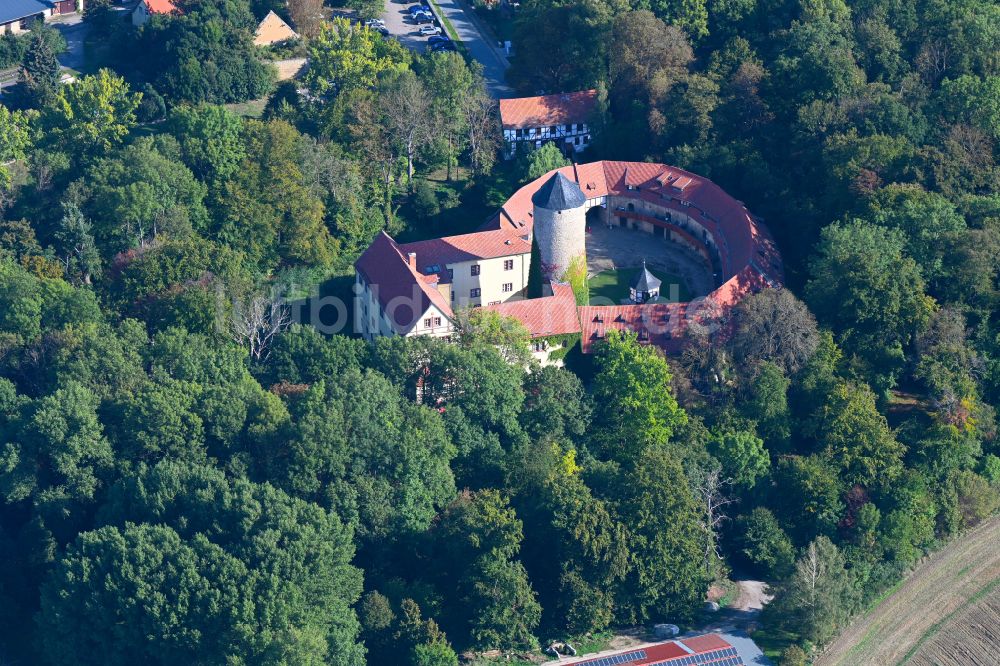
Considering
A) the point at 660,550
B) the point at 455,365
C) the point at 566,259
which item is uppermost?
the point at 566,259

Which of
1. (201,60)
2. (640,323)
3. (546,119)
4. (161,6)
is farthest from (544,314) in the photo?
(161,6)

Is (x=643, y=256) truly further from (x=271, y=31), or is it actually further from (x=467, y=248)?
(x=271, y=31)

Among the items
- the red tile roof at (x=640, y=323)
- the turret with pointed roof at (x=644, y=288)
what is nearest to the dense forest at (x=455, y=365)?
the red tile roof at (x=640, y=323)

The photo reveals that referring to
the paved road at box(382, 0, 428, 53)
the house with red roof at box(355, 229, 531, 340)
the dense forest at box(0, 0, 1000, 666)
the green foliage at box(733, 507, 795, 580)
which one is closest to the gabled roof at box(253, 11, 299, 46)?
the dense forest at box(0, 0, 1000, 666)

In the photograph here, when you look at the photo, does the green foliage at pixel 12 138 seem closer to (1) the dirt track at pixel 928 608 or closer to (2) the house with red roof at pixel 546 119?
(2) the house with red roof at pixel 546 119

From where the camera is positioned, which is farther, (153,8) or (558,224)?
(153,8)

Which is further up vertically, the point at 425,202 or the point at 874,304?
the point at 425,202

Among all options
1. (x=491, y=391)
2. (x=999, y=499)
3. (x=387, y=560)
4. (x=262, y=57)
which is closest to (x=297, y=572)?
(x=387, y=560)

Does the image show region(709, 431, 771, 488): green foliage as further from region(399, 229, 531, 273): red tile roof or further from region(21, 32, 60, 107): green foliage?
region(21, 32, 60, 107): green foliage
